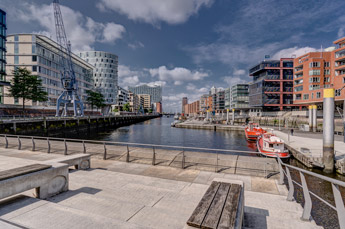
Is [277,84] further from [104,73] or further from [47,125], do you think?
[104,73]

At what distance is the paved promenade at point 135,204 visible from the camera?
159 inches

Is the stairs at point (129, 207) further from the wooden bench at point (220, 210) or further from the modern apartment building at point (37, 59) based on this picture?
the modern apartment building at point (37, 59)

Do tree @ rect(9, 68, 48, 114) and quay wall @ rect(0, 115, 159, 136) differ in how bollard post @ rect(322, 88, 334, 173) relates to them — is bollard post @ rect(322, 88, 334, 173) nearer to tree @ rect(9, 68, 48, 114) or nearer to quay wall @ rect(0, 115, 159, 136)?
quay wall @ rect(0, 115, 159, 136)

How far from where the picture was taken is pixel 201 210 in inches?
139

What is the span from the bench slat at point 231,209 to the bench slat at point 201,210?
1.02ft

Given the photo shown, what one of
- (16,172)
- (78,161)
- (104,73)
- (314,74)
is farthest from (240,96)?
(16,172)

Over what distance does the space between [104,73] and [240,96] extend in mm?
108064

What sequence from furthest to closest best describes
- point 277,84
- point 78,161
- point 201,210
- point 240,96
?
1. point 240,96
2. point 277,84
3. point 78,161
4. point 201,210

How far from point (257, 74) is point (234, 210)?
368 feet

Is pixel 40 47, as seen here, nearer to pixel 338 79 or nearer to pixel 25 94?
pixel 25 94

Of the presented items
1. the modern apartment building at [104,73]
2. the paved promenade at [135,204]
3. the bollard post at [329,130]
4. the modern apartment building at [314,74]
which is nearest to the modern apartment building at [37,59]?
the modern apartment building at [104,73]

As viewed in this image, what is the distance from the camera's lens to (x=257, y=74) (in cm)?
10350

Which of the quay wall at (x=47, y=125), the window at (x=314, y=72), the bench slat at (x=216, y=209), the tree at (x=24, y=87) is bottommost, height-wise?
the quay wall at (x=47, y=125)

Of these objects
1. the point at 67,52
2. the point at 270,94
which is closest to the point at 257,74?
the point at 270,94
